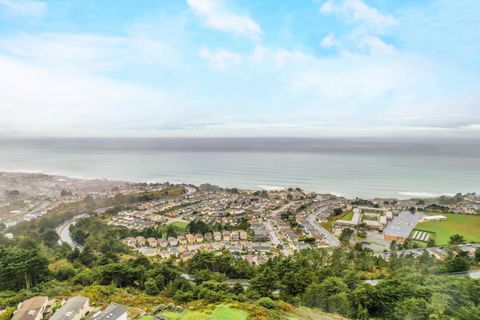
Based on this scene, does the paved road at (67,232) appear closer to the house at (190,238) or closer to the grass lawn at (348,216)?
the house at (190,238)

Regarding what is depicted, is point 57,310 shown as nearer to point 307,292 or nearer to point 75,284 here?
point 75,284

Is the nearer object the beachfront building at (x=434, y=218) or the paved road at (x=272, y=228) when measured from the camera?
the paved road at (x=272, y=228)

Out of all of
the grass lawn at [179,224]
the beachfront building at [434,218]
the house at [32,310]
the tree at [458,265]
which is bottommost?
the grass lawn at [179,224]

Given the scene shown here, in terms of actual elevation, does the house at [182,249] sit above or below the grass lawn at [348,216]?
below

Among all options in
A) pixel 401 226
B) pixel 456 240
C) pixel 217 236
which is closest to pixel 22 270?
pixel 217 236

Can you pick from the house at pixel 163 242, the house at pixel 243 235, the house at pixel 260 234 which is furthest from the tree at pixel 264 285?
the house at pixel 163 242

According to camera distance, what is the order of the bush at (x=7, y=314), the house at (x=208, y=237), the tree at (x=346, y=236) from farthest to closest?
the house at (x=208, y=237) < the tree at (x=346, y=236) < the bush at (x=7, y=314)

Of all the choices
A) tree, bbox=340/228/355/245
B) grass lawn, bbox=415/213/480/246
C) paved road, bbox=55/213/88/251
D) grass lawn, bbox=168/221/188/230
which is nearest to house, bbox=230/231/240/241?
grass lawn, bbox=168/221/188/230
